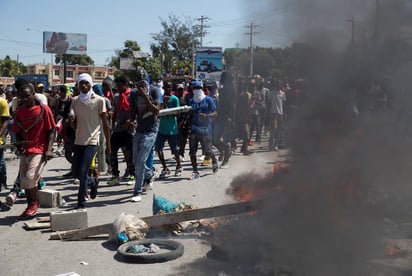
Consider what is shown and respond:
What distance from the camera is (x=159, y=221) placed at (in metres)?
5.46

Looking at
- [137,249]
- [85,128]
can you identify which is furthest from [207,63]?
[137,249]

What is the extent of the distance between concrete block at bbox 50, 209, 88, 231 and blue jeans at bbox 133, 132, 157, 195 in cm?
163

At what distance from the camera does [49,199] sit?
707cm

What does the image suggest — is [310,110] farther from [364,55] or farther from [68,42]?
[68,42]

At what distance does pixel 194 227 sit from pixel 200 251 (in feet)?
2.61

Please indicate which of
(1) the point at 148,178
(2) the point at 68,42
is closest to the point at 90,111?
(1) the point at 148,178

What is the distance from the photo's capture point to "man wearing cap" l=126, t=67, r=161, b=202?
7.32 m

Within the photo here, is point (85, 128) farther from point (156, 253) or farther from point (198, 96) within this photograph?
point (198, 96)

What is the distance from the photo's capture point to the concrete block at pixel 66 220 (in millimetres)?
5793

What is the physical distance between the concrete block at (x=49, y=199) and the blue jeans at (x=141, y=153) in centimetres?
116

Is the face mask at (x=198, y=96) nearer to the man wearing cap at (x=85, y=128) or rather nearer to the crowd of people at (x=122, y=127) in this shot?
the crowd of people at (x=122, y=127)

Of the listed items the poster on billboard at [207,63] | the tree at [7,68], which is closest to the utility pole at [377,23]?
the poster on billboard at [207,63]

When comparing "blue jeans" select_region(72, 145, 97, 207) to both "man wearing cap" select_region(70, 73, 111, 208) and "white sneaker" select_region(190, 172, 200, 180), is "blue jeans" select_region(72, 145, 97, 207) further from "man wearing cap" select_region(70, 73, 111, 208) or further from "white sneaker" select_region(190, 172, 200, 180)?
"white sneaker" select_region(190, 172, 200, 180)

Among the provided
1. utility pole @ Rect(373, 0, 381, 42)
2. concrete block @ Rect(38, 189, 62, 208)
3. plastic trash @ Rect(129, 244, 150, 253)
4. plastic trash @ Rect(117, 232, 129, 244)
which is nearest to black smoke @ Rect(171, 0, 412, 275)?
utility pole @ Rect(373, 0, 381, 42)
